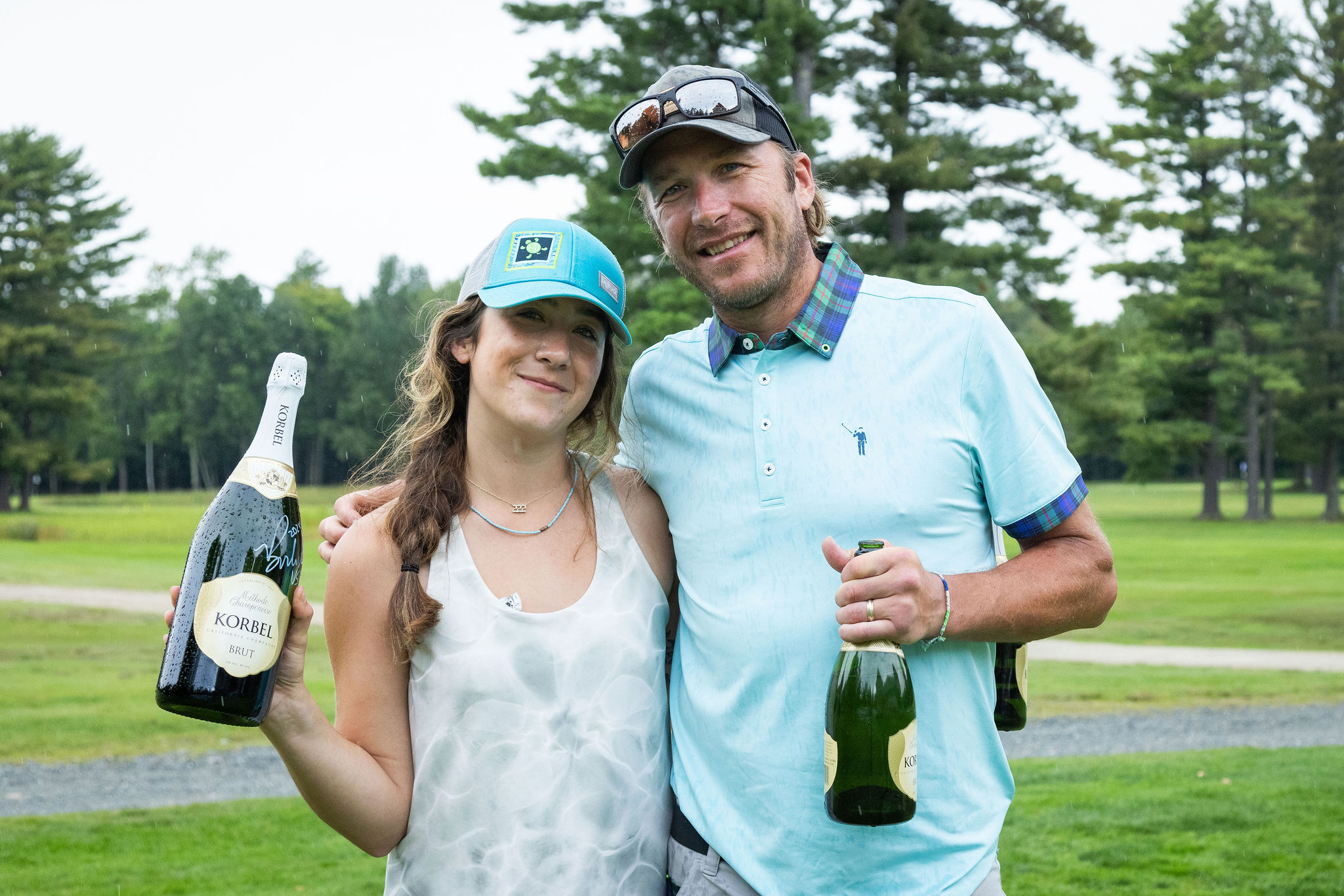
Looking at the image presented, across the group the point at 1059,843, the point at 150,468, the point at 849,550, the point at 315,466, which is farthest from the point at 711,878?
the point at 150,468

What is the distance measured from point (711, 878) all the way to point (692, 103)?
5.62 feet

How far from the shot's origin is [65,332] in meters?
38.7

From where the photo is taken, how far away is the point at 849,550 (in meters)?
2.30

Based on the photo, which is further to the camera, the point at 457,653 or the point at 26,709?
the point at 26,709

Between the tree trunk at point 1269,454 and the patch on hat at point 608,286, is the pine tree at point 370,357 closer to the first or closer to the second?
the tree trunk at point 1269,454

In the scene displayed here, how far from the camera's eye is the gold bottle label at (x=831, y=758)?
2.20m

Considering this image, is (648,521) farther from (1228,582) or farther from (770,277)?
(1228,582)

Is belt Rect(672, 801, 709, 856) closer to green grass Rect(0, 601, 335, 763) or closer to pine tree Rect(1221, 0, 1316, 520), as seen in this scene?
green grass Rect(0, 601, 335, 763)

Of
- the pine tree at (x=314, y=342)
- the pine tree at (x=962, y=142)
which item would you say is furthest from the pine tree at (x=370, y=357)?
the pine tree at (x=962, y=142)

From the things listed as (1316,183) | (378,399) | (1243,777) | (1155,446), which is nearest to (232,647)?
(1243,777)

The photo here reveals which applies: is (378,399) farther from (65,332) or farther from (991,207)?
(991,207)

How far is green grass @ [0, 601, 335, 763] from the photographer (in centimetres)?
988

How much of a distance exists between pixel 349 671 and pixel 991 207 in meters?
23.9

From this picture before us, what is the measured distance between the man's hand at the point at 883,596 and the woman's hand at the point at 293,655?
1.01 meters
